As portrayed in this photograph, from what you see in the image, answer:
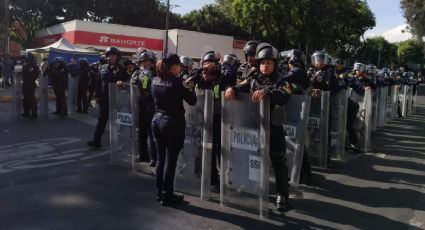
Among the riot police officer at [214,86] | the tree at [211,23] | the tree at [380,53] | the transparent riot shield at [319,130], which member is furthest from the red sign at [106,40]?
the tree at [380,53]

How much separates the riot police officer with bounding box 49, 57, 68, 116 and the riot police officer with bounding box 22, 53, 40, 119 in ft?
2.66

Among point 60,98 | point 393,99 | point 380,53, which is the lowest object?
point 60,98

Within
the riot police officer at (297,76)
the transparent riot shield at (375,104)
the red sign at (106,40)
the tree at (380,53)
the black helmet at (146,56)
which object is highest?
the tree at (380,53)

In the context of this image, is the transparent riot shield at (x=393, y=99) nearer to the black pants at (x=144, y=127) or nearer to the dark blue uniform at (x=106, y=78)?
the dark blue uniform at (x=106, y=78)

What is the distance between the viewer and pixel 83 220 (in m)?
5.11

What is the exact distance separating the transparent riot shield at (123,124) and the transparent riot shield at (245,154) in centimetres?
215

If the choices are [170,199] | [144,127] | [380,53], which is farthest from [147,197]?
[380,53]

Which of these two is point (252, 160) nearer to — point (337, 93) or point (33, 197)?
point (33, 197)

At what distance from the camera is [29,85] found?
13.5 m

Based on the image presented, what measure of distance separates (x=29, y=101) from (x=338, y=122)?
9.18 m

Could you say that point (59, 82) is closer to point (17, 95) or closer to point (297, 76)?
point (17, 95)

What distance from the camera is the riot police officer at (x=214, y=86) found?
251 inches

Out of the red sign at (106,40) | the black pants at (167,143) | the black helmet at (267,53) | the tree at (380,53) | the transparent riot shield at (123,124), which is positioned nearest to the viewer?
the black helmet at (267,53)

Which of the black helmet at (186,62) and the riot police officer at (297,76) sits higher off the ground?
the black helmet at (186,62)
